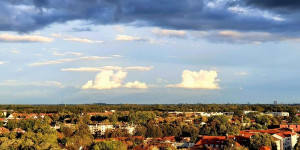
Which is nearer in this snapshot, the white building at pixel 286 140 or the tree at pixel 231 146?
the tree at pixel 231 146

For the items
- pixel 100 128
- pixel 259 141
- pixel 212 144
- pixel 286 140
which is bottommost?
pixel 212 144

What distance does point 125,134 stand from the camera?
250ft

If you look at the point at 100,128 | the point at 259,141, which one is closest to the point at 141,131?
the point at 100,128

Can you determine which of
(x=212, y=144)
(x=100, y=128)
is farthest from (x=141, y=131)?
(x=212, y=144)

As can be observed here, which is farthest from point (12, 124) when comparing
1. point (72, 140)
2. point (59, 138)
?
point (72, 140)

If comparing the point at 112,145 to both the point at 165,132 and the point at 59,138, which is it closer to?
the point at 59,138

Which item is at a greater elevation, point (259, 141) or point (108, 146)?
point (259, 141)

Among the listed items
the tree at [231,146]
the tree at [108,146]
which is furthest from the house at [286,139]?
the tree at [108,146]

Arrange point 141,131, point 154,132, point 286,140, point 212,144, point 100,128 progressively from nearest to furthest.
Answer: point 212,144 → point 286,140 → point 154,132 → point 141,131 → point 100,128

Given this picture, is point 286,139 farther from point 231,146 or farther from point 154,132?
point 154,132

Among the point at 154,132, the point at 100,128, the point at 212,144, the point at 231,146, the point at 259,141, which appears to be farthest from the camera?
the point at 100,128

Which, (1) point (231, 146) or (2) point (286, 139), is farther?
(2) point (286, 139)

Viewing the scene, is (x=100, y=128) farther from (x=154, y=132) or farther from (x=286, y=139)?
(x=286, y=139)

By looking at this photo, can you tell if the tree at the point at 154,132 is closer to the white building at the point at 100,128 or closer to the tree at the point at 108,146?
the white building at the point at 100,128
